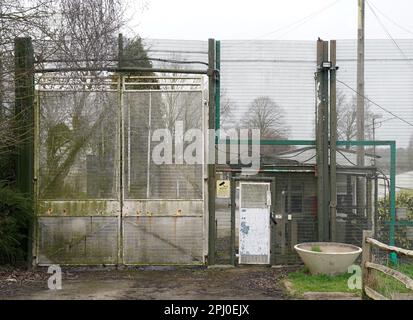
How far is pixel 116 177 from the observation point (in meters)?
9.28

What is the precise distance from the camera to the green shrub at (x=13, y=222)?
28.6 feet

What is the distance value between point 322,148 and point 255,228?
1.90 m

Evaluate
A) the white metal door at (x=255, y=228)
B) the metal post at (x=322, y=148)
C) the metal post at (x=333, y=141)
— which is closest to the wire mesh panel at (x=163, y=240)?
the white metal door at (x=255, y=228)

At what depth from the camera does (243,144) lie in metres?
9.41

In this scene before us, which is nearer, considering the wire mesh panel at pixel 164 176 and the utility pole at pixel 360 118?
the wire mesh panel at pixel 164 176

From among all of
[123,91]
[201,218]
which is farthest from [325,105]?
[123,91]

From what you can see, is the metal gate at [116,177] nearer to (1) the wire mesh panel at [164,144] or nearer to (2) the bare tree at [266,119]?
(1) the wire mesh panel at [164,144]

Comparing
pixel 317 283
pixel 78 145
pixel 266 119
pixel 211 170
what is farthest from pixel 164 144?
pixel 317 283

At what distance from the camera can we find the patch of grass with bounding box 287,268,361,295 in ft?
24.7

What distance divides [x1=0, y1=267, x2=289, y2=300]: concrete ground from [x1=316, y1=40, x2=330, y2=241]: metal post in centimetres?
112

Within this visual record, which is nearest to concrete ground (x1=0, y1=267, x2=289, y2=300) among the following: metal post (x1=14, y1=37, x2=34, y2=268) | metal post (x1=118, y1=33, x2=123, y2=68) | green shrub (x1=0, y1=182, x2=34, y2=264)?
green shrub (x1=0, y1=182, x2=34, y2=264)

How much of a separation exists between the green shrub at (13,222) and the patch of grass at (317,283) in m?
4.63

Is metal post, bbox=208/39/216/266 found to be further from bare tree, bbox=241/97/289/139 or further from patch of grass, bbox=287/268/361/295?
patch of grass, bbox=287/268/361/295

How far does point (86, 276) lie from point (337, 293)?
162 inches
